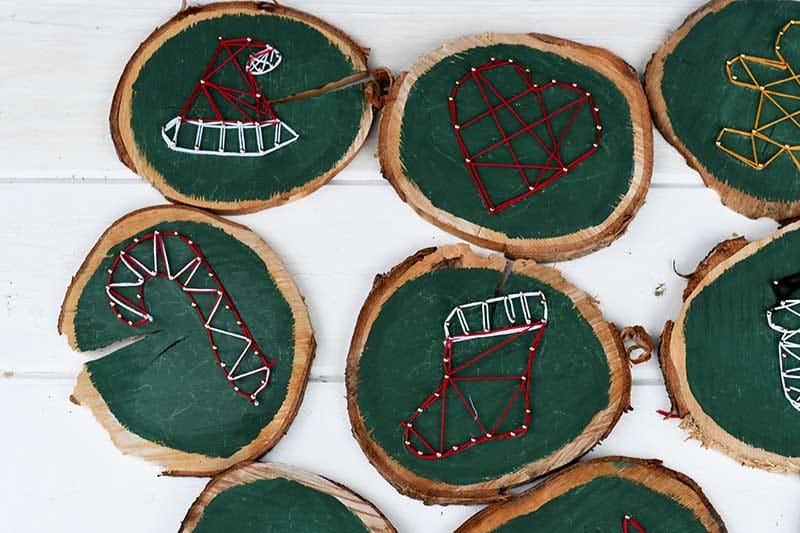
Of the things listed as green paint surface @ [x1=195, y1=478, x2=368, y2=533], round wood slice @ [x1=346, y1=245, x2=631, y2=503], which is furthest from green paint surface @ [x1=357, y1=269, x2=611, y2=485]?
green paint surface @ [x1=195, y1=478, x2=368, y2=533]

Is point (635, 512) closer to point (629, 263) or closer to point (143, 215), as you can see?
point (629, 263)

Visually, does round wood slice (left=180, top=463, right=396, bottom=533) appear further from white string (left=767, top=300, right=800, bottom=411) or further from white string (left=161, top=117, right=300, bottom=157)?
white string (left=767, top=300, right=800, bottom=411)

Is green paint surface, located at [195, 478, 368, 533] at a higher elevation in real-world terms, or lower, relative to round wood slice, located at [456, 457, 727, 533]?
lower

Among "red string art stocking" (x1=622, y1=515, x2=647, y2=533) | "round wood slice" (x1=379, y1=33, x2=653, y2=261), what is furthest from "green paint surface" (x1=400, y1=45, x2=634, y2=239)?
"red string art stocking" (x1=622, y1=515, x2=647, y2=533)

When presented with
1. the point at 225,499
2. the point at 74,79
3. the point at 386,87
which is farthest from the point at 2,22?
the point at 225,499

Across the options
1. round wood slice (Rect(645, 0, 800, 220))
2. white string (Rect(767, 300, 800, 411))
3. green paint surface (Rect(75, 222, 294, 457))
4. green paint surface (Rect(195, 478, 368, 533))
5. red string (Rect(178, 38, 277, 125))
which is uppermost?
round wood slice (Rect(645, 0, 800, 220))

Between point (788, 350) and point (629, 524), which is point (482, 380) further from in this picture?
point (788, 350)

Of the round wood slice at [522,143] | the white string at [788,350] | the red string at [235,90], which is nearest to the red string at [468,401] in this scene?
the round wood slice at [522,143]
